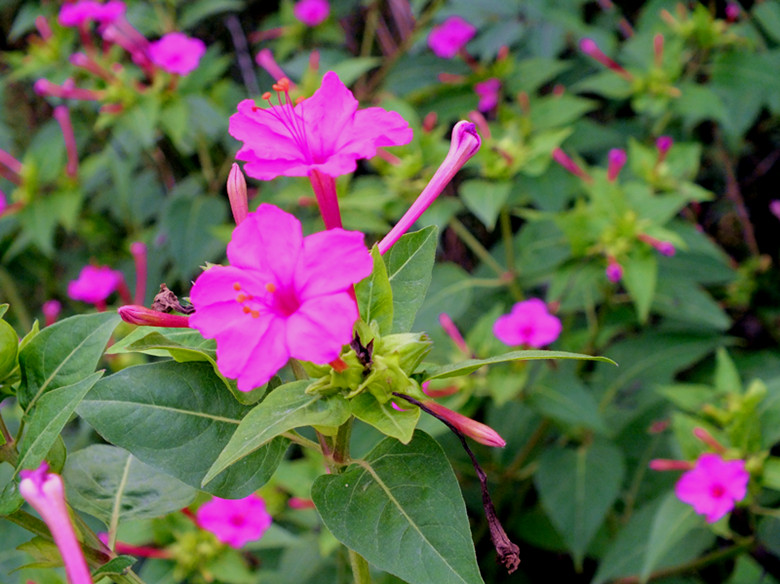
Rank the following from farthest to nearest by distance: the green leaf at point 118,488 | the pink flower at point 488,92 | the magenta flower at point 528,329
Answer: the pink flower at point 488,92
the magenta flower at point 528,329
the green leaf at point 118,488

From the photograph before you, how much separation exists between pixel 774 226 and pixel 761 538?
120 cm

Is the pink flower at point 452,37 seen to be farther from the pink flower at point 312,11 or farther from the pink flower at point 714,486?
the pink flower at point 714,486

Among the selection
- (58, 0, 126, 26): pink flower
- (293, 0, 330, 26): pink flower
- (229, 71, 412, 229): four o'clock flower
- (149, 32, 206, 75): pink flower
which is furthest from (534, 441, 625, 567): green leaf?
(58, 0, 126, 26): pink flower

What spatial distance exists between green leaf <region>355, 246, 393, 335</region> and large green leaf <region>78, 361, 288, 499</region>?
0.15 m

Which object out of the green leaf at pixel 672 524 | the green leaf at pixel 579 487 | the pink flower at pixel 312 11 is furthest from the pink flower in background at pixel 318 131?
the pink flower at pixel 312 11

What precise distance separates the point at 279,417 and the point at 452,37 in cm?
171

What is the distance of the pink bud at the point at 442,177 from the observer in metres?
0.71

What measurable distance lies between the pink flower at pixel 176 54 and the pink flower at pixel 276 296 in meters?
1.43

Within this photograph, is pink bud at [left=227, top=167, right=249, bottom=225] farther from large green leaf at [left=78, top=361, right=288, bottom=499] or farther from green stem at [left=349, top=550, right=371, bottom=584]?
green stem at [left=349, top=550, right=371, bottom=584]

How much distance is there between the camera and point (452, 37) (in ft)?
6.73

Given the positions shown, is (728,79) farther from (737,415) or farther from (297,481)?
(297,481)

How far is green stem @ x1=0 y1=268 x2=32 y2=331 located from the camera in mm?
2320

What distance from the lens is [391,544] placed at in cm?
59

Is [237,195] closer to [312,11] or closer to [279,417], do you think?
[279,417]
